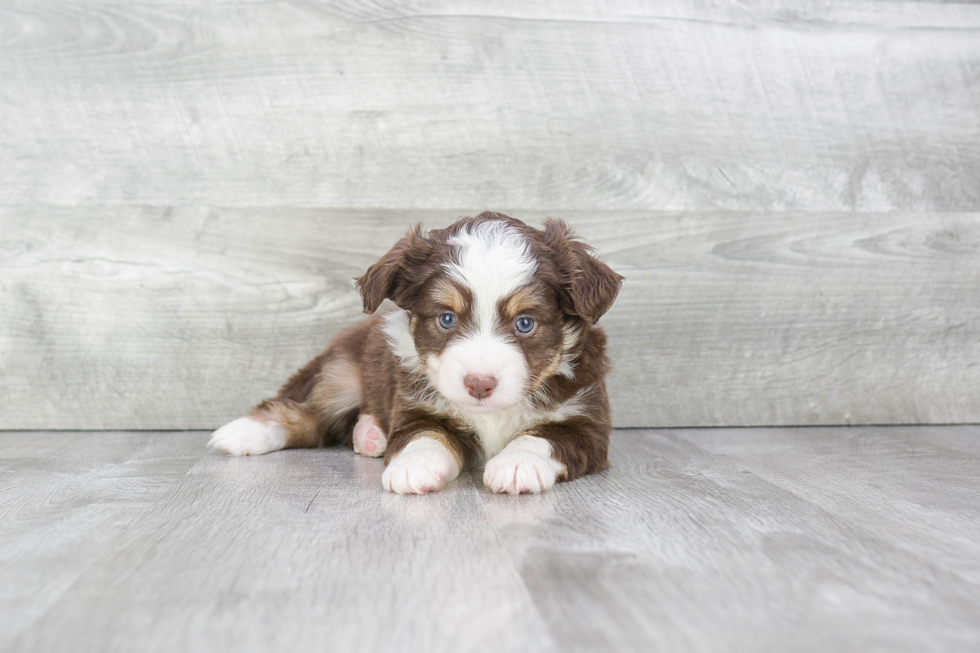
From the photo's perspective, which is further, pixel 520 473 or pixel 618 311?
pixel 618 311

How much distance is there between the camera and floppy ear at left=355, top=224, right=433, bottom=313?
275 centimetres

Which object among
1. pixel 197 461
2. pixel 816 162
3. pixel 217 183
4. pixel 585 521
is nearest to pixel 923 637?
pixel 585 521

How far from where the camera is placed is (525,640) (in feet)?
4.49

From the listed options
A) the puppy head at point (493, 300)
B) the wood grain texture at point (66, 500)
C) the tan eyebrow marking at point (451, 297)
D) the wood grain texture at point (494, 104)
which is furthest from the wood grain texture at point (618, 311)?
the tan eyebrow marking at point (451, 297)

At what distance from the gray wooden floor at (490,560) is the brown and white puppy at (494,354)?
0.13 meters

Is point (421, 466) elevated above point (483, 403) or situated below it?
below

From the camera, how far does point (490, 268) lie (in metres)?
2.66

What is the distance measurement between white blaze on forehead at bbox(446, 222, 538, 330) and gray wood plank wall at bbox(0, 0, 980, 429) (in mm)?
1108

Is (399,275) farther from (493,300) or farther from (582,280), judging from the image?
(582,280)

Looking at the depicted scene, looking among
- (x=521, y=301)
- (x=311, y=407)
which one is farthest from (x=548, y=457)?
(x=311, y=407)

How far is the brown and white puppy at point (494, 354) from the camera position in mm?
2545

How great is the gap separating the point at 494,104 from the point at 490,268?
1428mm

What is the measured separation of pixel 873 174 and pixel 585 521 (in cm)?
267

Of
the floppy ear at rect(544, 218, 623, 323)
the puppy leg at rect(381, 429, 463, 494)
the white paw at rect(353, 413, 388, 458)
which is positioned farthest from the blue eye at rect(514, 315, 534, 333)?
the white paw at rect(353, 413, 388, 458)
